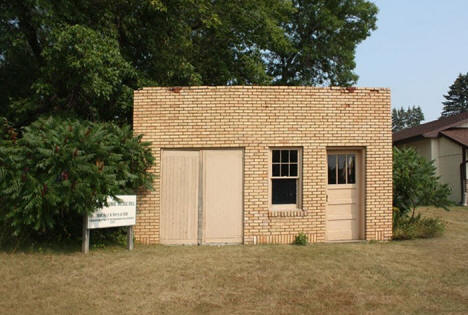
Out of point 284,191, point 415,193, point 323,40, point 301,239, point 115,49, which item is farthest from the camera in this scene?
point 323,40

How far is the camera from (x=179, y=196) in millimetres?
8859

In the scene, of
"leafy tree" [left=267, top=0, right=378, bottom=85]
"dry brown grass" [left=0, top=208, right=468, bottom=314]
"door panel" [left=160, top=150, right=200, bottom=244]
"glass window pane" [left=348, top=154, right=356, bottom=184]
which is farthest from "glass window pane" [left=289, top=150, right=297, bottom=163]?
"leafy tree" [left=267, top=0, right=378, bottom=85]

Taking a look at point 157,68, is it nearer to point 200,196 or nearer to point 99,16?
point 99,16

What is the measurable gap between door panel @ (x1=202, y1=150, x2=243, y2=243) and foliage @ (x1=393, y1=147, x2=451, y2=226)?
172 inches

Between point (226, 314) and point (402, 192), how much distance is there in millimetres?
7190

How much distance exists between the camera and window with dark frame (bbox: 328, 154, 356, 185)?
9.14 m

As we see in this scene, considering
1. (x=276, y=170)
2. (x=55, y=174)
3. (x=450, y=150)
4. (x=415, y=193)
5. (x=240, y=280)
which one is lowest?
(x=240, y=280)

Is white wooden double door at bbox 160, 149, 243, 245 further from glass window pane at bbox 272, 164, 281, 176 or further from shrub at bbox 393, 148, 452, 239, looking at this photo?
shrub at bbox 393, 148, 452, 239

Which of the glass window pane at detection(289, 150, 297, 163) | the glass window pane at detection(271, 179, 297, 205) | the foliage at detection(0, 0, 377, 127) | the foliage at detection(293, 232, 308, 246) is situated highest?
the foliage at detection(0, 0, 377, 127)

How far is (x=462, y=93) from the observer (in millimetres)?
75188

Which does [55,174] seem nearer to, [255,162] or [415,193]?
[255,162]

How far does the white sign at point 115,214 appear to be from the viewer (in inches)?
304

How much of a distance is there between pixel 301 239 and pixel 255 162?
206 cm

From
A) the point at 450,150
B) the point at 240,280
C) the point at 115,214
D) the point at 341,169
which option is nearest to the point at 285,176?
the point at 341,169
